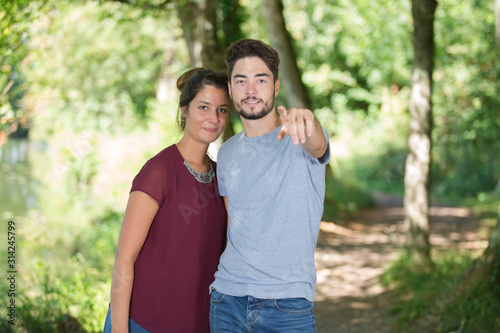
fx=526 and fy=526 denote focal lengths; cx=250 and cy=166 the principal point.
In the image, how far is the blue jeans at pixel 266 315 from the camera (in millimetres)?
2238

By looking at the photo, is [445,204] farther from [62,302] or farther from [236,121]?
[62,302]

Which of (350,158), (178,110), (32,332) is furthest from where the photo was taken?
(350,158)

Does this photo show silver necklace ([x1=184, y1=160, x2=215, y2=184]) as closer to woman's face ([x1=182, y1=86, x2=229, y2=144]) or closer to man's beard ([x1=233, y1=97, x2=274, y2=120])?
woman's face ([x1=182, y1=86, x2=229, y2=144])

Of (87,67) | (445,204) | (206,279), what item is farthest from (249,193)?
(87,67)

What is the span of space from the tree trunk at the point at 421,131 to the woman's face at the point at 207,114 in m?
4.98

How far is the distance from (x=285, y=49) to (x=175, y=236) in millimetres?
9831

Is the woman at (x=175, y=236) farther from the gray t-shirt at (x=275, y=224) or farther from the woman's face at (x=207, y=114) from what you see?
the gray t-shirt at (x=275, y=224)

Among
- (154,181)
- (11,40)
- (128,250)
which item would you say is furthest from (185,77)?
(11,40)

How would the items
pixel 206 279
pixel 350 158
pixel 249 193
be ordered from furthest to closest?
pixel 350 158
pixel 206 279
pixel 249 193

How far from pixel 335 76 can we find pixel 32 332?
25.4m

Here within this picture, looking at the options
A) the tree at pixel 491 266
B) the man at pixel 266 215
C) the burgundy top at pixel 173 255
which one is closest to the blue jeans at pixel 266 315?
the man at pixel 266 215

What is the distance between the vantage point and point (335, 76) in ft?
92.5

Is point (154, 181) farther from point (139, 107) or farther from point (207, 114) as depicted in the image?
point (139, 107)

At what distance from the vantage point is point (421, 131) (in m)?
7.06
